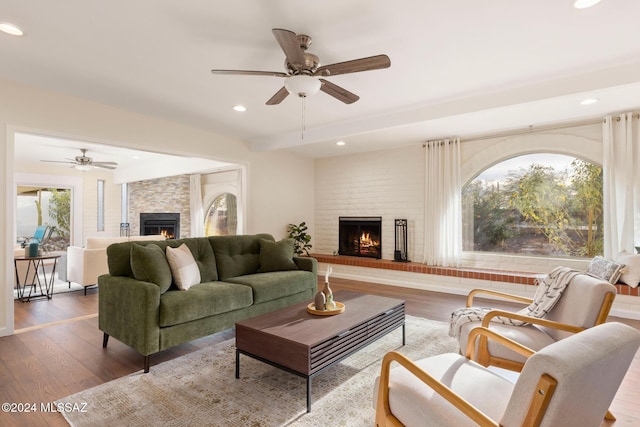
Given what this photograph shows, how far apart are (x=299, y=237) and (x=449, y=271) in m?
2.82

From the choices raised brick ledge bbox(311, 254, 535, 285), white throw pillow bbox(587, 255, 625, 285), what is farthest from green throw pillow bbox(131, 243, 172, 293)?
white throw pillow bbox(587, 255, 625, 285)

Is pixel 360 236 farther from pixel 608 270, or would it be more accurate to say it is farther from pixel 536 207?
pixel 608 270

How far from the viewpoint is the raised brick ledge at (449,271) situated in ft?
14.3

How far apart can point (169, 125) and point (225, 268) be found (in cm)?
234

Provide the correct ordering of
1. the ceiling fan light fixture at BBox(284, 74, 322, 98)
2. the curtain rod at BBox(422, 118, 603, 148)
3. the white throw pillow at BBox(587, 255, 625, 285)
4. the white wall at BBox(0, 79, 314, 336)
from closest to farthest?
the ceiling fan light fixture at BBox(284, 74, 322, 98) → the white wall at BBox(0, 79, 314, 336) → the white throw pillow at BBox(587, 255, 625, 285) → the curtain rod at BBox(422, 118, 603, 148)

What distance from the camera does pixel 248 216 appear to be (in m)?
5.76

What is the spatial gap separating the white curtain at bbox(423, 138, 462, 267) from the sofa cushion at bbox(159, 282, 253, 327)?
11.1 feet

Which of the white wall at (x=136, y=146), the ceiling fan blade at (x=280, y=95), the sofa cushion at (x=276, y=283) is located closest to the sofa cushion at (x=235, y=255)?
the sofa cushion at (x=276, y=283)

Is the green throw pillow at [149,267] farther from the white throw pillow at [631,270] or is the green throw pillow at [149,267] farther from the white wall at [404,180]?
the white throw pillow at [631,270]

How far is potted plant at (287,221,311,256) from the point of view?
6.48m

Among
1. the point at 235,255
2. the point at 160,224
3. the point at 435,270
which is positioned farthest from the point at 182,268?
the point at 160,224

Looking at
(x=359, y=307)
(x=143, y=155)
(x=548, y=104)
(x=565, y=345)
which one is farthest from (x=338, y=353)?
(x=143, y=155)

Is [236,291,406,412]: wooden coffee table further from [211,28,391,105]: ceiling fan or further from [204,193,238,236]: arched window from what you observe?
[204,193,238,236]: arched window

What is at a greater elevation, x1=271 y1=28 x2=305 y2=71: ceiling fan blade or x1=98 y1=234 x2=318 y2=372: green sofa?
x1=271 y1=28 x2=305 y2=71: ceiling fan blade
